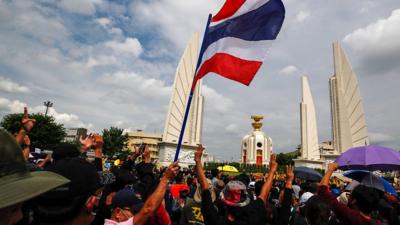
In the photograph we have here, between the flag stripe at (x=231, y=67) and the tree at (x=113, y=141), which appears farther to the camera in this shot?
the tree at (x=113, y=141)

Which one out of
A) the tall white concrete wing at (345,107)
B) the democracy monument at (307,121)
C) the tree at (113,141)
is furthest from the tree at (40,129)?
the tall white concrete wing at (345,107)

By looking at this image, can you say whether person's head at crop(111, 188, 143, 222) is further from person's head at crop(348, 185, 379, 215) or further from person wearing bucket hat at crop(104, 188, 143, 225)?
person's head at crop(348, 185, 379, 215)

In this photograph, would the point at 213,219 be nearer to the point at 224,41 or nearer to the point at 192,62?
the point at 224,41

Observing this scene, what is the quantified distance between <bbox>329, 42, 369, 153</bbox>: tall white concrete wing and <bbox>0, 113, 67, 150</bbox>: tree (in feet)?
115

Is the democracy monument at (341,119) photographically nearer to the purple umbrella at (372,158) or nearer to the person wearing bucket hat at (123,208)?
the purple umbrella at (372,158)

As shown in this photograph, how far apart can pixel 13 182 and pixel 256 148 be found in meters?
50.9

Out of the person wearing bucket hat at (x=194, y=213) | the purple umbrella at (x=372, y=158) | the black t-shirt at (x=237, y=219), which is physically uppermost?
the purple umbrella at (x=372, y=158)

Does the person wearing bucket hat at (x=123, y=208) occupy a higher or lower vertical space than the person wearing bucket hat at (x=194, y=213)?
higher

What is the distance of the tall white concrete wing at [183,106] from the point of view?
105 feet

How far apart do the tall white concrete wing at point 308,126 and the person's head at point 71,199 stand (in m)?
38.5

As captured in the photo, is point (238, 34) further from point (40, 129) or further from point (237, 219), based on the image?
point (40, 129)

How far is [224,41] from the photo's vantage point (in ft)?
14.8

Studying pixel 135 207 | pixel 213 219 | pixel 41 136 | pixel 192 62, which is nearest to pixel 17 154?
pixel 135 207

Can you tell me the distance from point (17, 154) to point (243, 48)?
12.5ft
